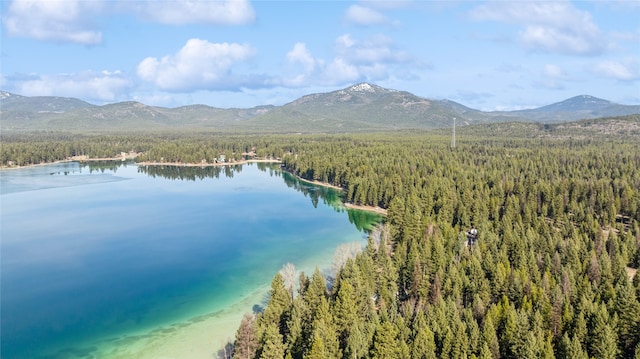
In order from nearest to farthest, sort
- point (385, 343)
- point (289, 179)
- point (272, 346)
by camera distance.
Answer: point (272, 346)
point (385, 343)
point (289, 179)

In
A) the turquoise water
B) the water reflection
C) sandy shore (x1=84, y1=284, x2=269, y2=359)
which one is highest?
the water reflection

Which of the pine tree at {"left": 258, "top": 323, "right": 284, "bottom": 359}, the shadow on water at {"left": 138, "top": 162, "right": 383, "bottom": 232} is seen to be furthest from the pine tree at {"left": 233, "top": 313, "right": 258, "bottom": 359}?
the shadow on water at {"left": 138, "top": 162, "right": 383, "bottom": 232}

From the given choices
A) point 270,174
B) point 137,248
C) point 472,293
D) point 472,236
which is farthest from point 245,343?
point 270,174

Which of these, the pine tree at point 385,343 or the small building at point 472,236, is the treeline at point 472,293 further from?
the small building at point 472,236

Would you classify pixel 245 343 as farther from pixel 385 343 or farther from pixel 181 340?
pixel 385 343

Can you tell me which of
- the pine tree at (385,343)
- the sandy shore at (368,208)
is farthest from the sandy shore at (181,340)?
the sandy shore at (368,208)

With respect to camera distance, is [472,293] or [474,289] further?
[472,293]

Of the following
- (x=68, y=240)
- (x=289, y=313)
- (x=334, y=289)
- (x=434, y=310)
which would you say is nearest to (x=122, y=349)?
(x=289, y=313)

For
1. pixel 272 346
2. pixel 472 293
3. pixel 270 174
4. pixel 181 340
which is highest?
pixel 270 174

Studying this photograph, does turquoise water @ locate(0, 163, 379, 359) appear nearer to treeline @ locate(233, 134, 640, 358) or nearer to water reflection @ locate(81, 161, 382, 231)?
water reflection @ locate(81, 161, 382, 231)
